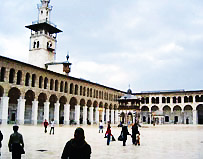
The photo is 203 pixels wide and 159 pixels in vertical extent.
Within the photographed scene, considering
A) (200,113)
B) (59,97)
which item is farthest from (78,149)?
(200,113)

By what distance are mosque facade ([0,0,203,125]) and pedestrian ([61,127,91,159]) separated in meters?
29.3

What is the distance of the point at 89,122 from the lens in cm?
4800

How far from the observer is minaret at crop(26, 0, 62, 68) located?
2029 inches

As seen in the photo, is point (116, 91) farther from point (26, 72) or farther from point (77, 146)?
point (77, 146)

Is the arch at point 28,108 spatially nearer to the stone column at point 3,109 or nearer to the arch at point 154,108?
the stone column at point 3,109

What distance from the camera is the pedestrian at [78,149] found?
349 centimetres

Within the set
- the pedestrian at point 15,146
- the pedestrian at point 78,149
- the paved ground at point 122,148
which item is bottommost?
the paved ground at point 122,148

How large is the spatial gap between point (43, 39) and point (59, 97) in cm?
1655

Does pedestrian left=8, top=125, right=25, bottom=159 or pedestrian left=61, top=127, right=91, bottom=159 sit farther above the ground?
pedestrian left=61, top=127, right=91, bottom=159

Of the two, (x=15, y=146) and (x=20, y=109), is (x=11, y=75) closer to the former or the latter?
(x=20, y=109)

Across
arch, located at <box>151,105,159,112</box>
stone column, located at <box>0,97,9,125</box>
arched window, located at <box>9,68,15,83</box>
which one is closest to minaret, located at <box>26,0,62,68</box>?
arched window, located at <box>9,68,15,83</box>

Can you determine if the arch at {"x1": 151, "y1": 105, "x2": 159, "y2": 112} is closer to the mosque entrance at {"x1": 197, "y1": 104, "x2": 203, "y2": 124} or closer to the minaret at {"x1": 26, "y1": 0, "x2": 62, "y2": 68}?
the mosque entrance at {"x1": 197, "y1": 104, "x2": 203, "y2": 124}

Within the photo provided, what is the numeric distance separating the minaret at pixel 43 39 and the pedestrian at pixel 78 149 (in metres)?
49.4

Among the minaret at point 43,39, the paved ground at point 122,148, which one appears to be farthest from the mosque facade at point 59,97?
the paved ground at point 122,148
